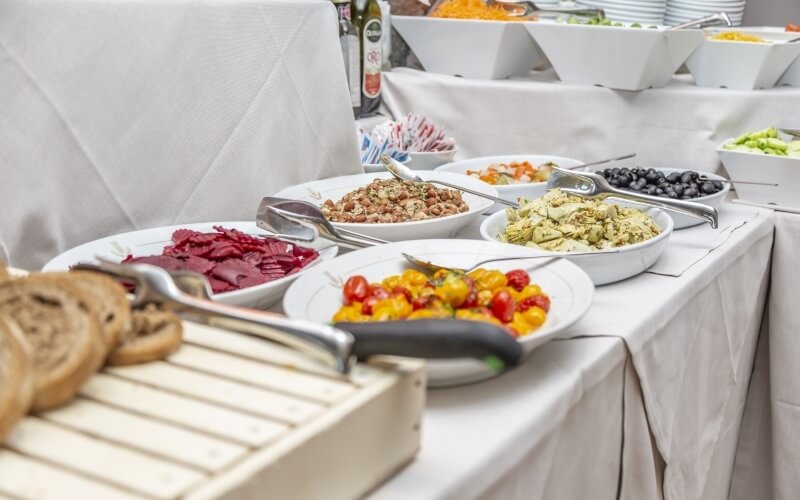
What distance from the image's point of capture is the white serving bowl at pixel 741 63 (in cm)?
169

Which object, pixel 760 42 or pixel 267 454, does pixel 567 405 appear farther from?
pixel 760 42

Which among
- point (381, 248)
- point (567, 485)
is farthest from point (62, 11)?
point (567, 485)

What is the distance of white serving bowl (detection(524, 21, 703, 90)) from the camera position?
5.48 ft

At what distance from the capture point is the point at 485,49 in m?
1.90

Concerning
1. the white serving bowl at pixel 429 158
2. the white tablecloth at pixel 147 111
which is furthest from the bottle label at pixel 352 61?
the white tablecloth at pixel 147 111

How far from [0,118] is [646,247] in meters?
0.81

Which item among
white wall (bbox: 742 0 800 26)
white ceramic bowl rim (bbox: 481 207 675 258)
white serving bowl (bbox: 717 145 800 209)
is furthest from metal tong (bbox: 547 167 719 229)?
white wall (bbox: 742 0 800 26)

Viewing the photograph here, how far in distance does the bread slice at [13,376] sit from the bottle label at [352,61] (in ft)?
3.87

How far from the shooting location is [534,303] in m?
0.81

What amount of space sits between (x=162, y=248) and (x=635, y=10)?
5.10 ft

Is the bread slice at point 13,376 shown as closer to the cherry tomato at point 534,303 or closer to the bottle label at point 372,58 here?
the cherry tomato at point 534,303

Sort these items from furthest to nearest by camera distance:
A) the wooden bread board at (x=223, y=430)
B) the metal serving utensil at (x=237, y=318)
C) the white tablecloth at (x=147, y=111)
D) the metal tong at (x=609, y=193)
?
the metal tong at (x=609, y=193) → the white tablecloth at (x=147, y=111) → the metal serving utensil at (x=237, y=318) → the wooden bread board at (x=223, y=430)

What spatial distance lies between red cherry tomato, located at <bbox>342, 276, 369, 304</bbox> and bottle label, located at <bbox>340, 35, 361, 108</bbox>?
84 cm

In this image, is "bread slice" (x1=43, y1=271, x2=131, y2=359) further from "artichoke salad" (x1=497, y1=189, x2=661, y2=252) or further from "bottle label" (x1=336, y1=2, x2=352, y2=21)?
"bottle label" (x1=336, y1=2, x2=352, y2=21)
